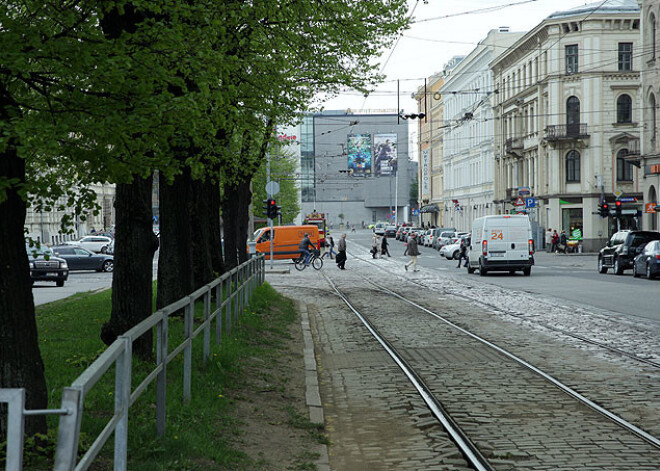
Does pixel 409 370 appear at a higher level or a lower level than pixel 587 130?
lower

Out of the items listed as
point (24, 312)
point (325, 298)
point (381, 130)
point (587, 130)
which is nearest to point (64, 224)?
point (24, 312)

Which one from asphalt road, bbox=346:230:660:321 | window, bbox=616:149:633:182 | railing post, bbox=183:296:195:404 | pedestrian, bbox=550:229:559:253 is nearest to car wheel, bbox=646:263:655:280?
asphalt road, bbox=346:230:660:321

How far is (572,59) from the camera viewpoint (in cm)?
6312

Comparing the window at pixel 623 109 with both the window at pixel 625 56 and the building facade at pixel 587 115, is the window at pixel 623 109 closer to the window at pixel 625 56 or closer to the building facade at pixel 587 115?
the building facade at pixel 587 115

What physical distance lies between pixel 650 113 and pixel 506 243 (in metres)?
18.0

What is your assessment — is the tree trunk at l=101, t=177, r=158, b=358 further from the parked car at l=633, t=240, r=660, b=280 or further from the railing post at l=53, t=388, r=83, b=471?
the parked car at l=633, t=240, r=660, b=280

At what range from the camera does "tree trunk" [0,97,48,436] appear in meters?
6.36

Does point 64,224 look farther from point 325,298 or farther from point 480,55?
point 480,55

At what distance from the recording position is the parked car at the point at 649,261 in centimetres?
3269

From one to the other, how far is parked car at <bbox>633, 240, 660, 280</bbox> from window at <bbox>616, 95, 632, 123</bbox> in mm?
29800

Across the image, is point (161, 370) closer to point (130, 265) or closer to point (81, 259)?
point (130, 265)

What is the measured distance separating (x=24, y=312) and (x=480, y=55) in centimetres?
7915

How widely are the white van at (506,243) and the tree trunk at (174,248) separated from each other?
23.5 metres

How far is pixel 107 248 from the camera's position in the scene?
66312 millimetres
